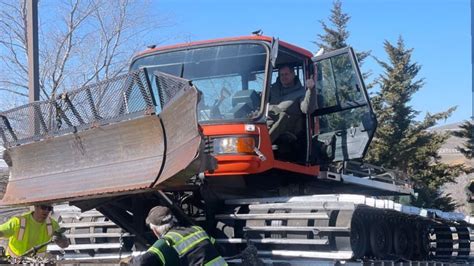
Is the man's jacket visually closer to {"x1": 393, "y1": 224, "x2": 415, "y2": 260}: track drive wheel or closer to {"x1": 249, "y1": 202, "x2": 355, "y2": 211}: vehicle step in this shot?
{"x1": 249, "y1": 202, "x2": 355, "y2": 211}: vehicle step

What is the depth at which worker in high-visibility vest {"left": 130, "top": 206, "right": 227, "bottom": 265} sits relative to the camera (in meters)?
4.73

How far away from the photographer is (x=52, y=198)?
6742 mm

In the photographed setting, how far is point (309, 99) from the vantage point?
300 inches

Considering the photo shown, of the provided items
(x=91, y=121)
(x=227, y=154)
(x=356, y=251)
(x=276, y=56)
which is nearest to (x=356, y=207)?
(x=356, y=251)

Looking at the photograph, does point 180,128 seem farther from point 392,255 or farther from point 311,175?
point 392,255

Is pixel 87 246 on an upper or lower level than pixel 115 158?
lower

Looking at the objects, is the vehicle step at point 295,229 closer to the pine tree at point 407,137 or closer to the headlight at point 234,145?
the headlight at point 234,145

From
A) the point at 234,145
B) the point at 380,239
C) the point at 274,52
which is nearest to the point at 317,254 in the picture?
the point at 234,145

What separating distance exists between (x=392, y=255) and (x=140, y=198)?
2.92m

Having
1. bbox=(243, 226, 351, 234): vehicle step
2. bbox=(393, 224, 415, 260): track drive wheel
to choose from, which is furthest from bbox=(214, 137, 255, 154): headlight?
bbox=(393, 224, 415, 260): track drive wheel

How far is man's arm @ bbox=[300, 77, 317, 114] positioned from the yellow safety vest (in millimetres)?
2958

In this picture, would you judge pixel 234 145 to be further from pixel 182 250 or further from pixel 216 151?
pixel 182 250

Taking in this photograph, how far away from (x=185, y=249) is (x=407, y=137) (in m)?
22.0

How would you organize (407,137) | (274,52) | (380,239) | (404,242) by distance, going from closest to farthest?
(274,52)
(380,239)
(404,242)
(407,137)
